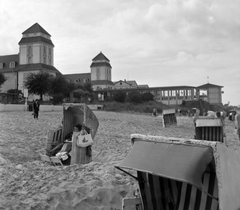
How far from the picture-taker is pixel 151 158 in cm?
388

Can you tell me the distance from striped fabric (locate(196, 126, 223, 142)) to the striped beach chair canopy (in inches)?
343

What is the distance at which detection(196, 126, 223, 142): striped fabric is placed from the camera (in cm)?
1282

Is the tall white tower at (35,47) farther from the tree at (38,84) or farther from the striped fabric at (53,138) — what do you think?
the striped fabric at (53,138)

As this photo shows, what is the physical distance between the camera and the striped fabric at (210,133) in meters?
12.8

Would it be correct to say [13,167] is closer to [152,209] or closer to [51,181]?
[51,181]

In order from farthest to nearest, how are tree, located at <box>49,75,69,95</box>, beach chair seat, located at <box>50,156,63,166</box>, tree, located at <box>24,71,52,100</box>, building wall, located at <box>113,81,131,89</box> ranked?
building wall, located at <box>113,81,131,89</box>
tree, located at <box>49,75,69,95</box>
tree, located at <box>24,71,52,100</box>
beach chair seat, located at <box>50,156,63,166</box>

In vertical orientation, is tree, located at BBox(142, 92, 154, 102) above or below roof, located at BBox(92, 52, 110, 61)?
below

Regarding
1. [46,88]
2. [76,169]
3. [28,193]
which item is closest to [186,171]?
[28,193]

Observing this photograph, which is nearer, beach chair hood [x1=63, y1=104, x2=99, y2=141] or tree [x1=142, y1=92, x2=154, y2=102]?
beach chair hood [x1=63, y1=104, x2=99, y2=141]

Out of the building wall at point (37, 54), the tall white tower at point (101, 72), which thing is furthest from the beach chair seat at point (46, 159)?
A: the tall white tower at point (101, 72)

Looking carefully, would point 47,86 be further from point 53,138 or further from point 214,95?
point 214,95

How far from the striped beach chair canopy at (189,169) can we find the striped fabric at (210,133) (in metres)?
8.70

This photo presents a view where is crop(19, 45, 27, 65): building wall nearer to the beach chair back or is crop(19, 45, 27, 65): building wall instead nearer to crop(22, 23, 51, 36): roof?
crop(22, 23, 51, 36): roof

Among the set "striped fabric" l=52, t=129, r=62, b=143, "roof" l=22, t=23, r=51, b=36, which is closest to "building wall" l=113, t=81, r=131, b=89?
"roof" l=22, t=23, r=51, b=36
